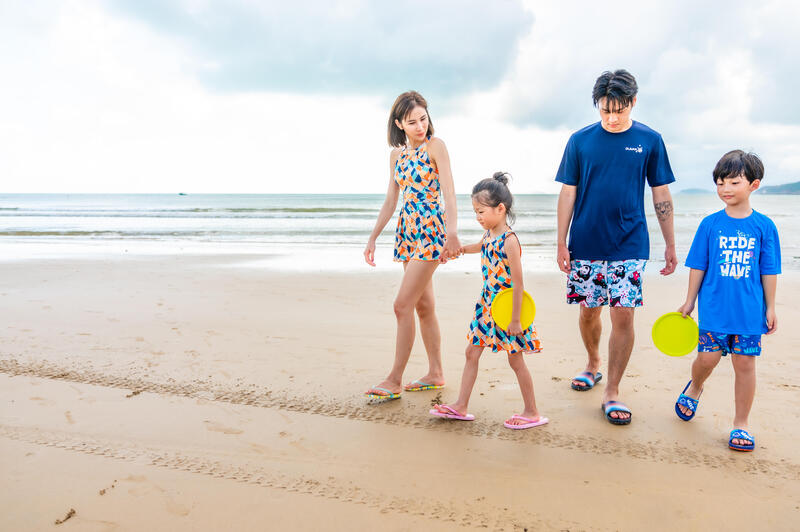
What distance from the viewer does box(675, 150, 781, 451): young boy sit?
279 centimetres

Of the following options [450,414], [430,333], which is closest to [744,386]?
[450,414]

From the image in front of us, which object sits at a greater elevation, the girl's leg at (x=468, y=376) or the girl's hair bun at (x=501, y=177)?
the girl's hair bun at (x=501, y=177)

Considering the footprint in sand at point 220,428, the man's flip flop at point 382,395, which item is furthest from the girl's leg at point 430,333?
the footprint in sand at point 220,428

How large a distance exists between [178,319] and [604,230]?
4527mm

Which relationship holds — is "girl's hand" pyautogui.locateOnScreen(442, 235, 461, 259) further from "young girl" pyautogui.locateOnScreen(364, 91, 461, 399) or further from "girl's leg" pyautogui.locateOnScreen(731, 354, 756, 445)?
"girl's leg" pyautogui.locateOnScreen(731, 354, 756, 445)

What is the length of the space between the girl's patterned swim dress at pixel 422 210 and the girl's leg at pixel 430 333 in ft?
1.32

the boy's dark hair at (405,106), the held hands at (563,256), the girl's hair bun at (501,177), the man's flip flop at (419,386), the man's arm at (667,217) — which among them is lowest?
the man's flip flop at (419,386)

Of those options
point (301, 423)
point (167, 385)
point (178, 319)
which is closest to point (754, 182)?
point (301, 423)

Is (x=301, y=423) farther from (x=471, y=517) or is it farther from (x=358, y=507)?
(x=471, y=517)

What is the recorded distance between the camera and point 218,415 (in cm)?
327

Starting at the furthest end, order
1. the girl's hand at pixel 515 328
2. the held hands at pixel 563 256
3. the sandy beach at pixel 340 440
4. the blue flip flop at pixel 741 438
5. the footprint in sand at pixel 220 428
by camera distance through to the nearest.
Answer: the held hands at pixel 563 256
the footprint in sand at pixel 220 428
the girl's hand at pixel 515 328
the blue flip flop at pixel 741 438
the sandy beach at pixel 340 440

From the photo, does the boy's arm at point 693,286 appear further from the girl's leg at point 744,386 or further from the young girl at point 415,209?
the young girl at point 415,209

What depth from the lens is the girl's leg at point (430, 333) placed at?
3703 mm

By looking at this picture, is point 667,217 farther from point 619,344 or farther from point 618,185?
point 619,344
